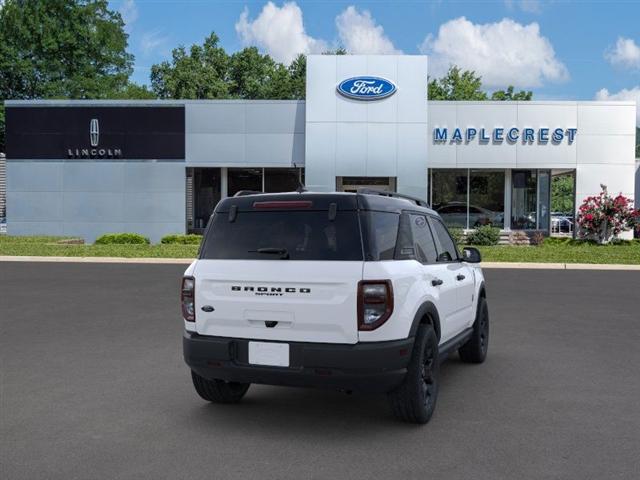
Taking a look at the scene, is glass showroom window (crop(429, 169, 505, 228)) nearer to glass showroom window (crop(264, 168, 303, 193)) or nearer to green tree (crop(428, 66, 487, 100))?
glass showroom window (crop(264, 168, 303, 193))

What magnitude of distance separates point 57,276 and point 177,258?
521cm

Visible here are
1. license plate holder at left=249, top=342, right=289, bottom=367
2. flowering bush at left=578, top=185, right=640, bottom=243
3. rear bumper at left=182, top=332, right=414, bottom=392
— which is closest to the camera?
rear bumper at left=182, top=332, right=414, bottom=392

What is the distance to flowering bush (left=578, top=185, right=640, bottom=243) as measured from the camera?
2472cm

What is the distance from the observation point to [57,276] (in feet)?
53.7

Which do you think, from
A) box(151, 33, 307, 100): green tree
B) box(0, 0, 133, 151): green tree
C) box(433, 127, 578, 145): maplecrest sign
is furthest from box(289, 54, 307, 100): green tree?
box(433, 127, 578, 145): maplecrest sign

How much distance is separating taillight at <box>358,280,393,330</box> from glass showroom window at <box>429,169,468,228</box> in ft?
76.3

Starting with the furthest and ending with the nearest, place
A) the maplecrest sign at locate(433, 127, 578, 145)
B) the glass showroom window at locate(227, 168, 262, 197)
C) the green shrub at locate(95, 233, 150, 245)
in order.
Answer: the glass showroom window at locate(227, 168, 262, 197), the maplecrest sign at locate(433, 127, 578, 145), the green shrub at locate(95, 233, 150, 245)

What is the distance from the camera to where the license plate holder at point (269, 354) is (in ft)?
15.6

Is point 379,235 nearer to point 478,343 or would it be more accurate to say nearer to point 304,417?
point 304,417

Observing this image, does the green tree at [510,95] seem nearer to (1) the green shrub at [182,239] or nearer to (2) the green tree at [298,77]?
(2) the green tree at [298,77]

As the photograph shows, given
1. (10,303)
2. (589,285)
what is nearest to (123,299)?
(10,303)

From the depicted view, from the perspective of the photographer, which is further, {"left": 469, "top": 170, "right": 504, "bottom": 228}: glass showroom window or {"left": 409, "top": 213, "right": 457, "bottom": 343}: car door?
{"left": 469, "top": 170, "right": 504, "bottom": 228}: glass showroom window

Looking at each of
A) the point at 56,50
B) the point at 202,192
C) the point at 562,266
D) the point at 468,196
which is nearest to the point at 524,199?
the point at 468,196

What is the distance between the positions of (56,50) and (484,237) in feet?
126
